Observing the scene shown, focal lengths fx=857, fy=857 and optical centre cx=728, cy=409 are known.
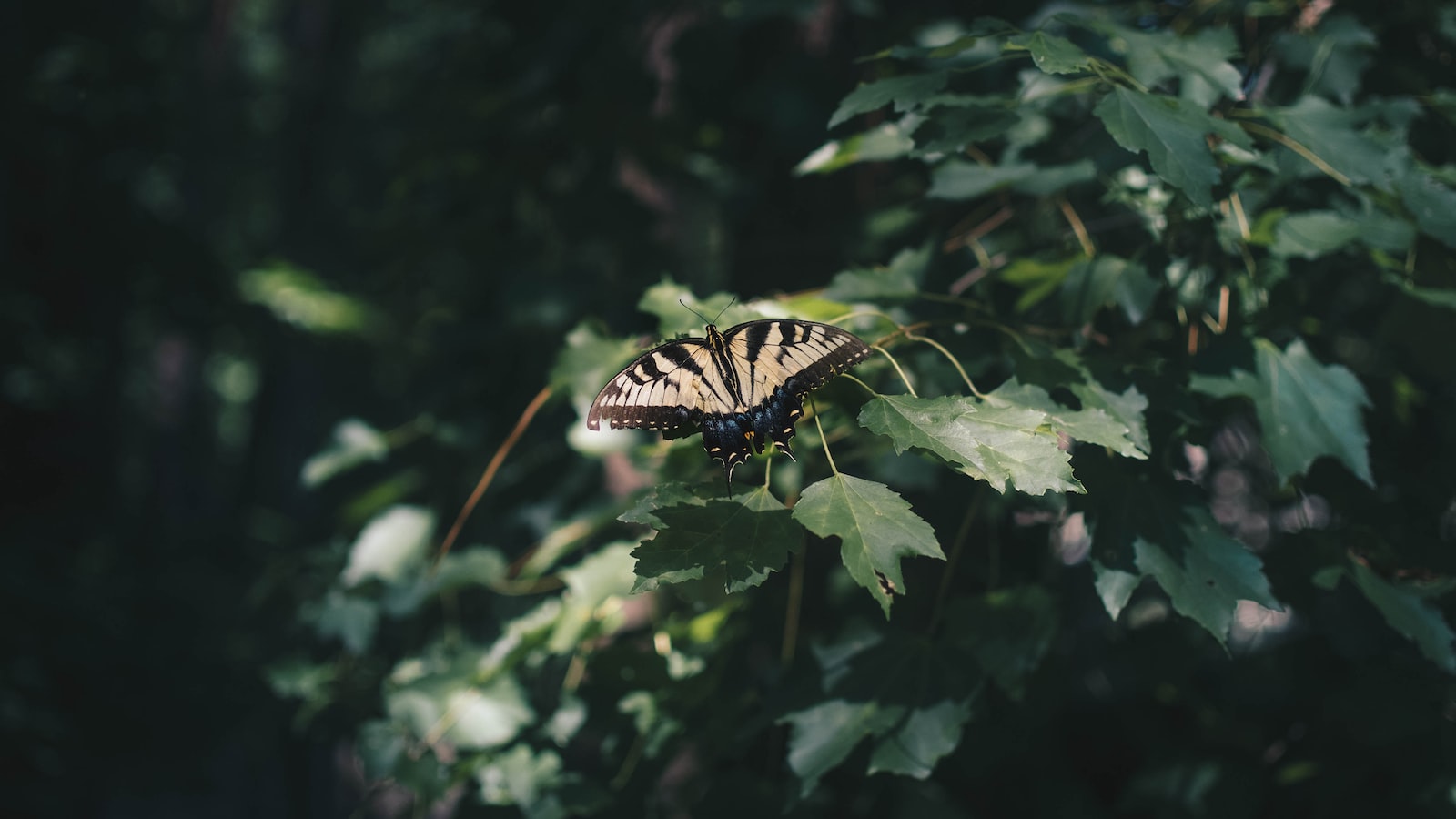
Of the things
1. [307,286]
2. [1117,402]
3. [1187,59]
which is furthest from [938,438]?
[307,286]

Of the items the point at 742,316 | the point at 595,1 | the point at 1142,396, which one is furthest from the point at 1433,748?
the point at 595,1

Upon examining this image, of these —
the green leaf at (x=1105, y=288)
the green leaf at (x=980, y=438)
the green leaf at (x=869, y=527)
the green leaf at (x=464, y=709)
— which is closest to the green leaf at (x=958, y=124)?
the green leaf at (x=1105, y=288)

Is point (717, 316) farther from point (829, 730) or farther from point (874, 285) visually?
point (829, 730)

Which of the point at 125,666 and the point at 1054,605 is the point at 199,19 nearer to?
the point at 125,666

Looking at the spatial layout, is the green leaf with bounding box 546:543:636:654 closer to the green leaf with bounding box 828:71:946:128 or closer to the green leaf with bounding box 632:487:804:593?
the green leaf with bounding box 632:487:804:593

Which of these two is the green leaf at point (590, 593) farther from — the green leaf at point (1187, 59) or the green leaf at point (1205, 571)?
the green leaf at point (1187, 59)

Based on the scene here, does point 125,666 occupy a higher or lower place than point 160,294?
lower
